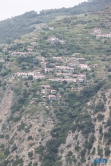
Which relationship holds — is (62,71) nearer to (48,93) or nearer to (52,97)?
(48,93)

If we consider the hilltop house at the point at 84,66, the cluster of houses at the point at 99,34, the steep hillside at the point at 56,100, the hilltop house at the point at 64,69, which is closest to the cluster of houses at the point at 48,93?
the steep hillside at the point at 56,100

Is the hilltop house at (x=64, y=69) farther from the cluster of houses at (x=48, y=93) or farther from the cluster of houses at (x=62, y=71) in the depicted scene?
the cluster of houses at (x=48, y=93)

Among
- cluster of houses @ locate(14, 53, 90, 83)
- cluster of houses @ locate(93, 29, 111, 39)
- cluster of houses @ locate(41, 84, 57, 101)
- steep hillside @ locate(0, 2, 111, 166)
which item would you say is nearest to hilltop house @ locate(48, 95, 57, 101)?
cluster of houses @ locate(41, 84, 57, 101)

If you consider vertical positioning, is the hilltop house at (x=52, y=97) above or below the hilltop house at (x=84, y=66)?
below

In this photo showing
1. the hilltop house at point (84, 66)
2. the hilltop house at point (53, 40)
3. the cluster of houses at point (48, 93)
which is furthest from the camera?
the hilltop house at point (53, 40)

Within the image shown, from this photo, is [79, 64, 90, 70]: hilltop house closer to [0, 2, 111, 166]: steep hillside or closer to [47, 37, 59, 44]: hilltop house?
[0, 2, 111, 166]: steep hillside

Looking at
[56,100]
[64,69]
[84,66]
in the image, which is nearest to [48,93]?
[56,100]

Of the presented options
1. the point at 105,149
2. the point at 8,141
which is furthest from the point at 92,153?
the point at 8,141

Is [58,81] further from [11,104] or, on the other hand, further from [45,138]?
[45,138]

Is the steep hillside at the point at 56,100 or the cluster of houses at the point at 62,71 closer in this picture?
the steep hillside at the point at 56,100

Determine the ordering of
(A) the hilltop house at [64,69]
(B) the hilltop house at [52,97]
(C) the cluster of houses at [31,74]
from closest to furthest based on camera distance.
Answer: (B) the hilltop house at [52,97]
(C) the cluster of houses at [31,74]
(A) the hilltop house at [64,69]
